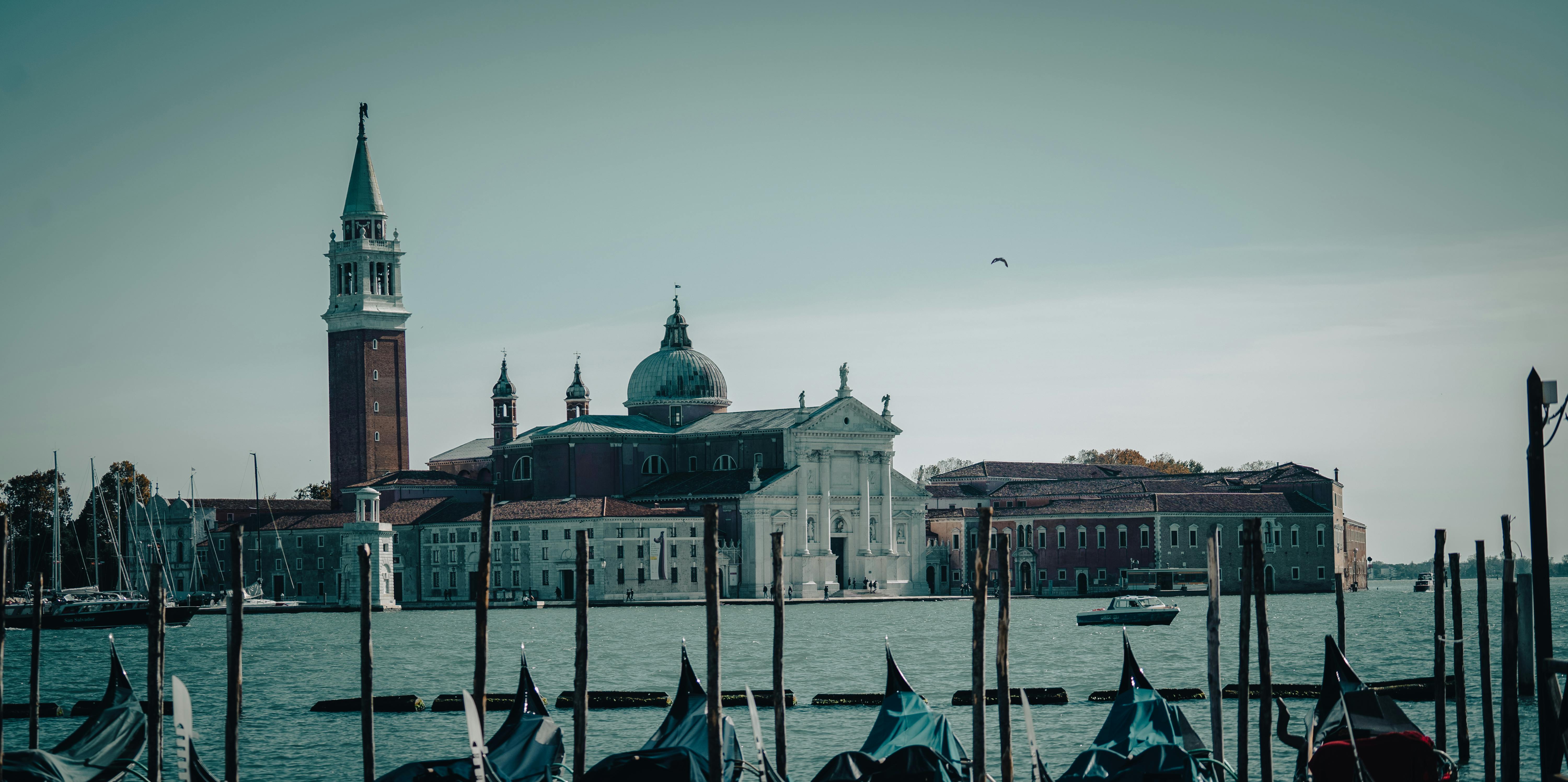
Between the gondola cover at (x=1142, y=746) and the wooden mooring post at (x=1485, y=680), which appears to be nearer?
the gondola cover at (x=1142, y=746)

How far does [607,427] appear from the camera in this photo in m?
83.1

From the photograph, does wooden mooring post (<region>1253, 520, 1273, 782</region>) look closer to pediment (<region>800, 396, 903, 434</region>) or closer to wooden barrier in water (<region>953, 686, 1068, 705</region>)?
wooden barrier in water (<region>953, 686, 1068, 705</region>)

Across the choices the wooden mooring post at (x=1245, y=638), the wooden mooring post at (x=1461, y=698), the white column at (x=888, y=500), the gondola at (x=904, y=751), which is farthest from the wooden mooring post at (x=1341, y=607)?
the white column at (x=888, y=500)

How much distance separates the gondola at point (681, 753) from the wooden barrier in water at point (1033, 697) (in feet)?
27.8

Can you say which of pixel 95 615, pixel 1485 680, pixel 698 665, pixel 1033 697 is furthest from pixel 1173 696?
pixel 95 615

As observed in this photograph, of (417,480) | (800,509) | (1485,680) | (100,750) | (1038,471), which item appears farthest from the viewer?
(1038,471)

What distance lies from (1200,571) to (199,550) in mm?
45452

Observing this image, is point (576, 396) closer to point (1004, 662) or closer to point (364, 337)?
point (364, 337)

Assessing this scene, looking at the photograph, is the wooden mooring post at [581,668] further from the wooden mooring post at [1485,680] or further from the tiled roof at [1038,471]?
the tiled roof at [1038,471]

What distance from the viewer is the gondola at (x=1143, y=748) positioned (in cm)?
1802

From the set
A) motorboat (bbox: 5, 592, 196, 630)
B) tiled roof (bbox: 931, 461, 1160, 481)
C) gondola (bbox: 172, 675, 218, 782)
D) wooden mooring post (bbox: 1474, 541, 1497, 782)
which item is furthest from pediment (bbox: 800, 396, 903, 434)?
gondola (bbox: 172, 675, 218, 782)

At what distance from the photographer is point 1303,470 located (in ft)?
287

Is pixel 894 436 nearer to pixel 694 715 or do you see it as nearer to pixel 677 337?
pixel 677 337

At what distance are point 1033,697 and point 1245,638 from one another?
9371 mm
